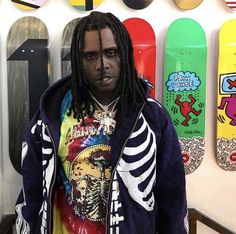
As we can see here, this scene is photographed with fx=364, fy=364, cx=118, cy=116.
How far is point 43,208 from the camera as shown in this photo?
1.00 meters

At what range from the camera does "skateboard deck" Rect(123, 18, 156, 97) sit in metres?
1.35

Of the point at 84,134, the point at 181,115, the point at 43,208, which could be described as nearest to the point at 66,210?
the point at 43,208

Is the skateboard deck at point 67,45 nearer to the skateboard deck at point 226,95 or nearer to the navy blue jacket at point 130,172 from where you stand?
the navy blue jacket at point 130,172

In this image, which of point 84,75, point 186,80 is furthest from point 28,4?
point 186,80

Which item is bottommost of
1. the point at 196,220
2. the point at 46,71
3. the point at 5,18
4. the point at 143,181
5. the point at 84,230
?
the point at 196,220

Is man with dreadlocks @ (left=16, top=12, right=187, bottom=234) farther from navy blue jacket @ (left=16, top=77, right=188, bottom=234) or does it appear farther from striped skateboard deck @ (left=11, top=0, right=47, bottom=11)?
striped skateboard deck @ (left=11, top=0, right=47, bottom=11)

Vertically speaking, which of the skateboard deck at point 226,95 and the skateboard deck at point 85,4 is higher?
the skateboard deck at point 85,4

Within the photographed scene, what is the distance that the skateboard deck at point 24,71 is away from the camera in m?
1.33

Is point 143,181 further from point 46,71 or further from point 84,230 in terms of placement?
point 46,71

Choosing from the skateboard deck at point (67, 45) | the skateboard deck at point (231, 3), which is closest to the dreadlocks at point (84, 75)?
the skateboard deck at point (67, 45)

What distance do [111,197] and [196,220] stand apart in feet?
2.18

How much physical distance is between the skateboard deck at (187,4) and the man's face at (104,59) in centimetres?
54

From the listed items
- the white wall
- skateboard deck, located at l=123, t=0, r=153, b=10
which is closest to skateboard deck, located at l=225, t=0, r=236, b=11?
the white wall

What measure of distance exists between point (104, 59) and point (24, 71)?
0.51m
